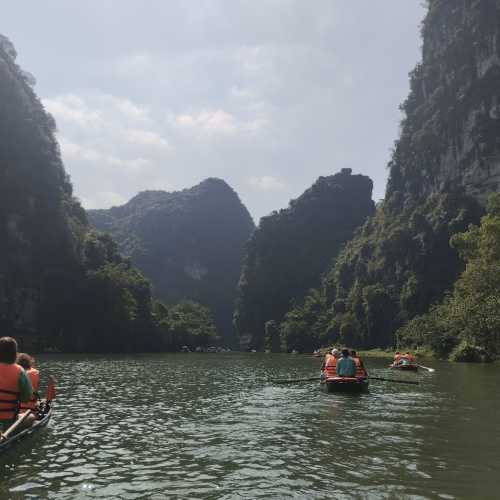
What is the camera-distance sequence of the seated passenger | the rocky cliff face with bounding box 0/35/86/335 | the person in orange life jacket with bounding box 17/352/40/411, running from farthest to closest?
1. the rocky cliff face with bounding box 0/35/86/335
2. the seated passenger
3. the person in orange life jacket with bounding box 17/352/40/411

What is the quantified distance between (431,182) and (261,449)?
105552 millimetres

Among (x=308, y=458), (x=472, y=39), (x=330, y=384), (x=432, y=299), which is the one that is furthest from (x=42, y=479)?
(x=472, y=39)

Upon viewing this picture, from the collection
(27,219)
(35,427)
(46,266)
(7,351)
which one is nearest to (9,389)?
(7,351)

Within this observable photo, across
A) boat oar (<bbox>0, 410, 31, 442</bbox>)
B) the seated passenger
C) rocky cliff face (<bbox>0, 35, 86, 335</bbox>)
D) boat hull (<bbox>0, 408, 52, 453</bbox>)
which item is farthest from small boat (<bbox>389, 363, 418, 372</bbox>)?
rocky cliff face (<bbox>0, 35, 86, 335</bbox>)

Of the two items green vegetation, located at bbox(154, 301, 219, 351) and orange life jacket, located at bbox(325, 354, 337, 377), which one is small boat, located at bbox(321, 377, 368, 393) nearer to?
orange life jacket, located at bbox(325, 354, 337, 377)

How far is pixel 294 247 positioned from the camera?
615ft

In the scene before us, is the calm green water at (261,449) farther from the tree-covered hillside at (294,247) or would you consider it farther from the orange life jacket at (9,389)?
the tree-covered hillside at (294,247)

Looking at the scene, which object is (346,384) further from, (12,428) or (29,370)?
(12,428)

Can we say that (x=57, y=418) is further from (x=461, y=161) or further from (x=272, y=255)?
(x=272, y=255)

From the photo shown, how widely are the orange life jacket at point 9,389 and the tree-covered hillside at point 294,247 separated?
159 meters

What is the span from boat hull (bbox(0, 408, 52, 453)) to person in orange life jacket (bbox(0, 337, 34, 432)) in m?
0.52

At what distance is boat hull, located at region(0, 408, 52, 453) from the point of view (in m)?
10.9

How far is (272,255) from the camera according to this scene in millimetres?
185000

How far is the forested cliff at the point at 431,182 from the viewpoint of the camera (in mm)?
93688
